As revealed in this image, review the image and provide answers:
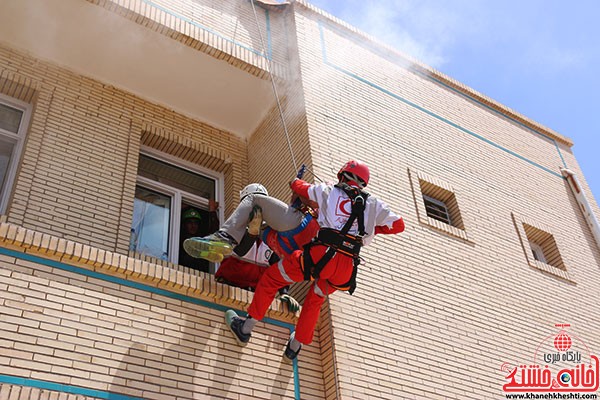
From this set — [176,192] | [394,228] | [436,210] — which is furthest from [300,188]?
[436,210]

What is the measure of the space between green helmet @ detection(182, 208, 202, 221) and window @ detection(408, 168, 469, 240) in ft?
8.62

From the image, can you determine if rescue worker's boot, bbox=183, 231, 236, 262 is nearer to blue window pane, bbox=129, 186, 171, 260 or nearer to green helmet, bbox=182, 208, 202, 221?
blue window pane, bbox=129, 186, 171, 260

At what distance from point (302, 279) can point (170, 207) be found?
276 cm

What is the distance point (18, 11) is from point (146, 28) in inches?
55.4

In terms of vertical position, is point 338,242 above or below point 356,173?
below

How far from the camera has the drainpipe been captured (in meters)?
10.2

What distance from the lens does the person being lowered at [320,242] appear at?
5.38 m

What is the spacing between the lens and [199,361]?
5391mm

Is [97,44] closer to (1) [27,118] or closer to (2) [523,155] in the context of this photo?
(1) [27,118]

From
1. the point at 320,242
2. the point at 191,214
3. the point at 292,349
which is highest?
the point at 191,214

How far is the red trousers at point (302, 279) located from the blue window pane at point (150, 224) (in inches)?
76.5

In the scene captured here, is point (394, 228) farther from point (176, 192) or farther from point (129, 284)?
point (176, 192)

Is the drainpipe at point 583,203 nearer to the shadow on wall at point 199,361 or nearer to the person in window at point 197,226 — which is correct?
the person in window at point 197,226

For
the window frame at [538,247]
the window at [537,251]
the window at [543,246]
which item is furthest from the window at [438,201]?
the window at [537,251]
